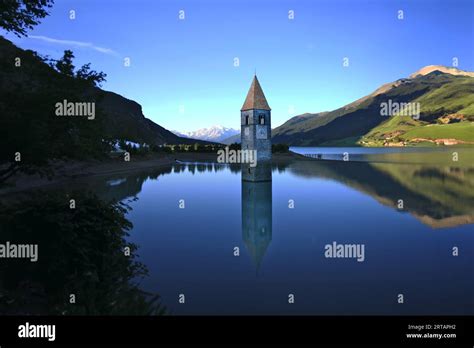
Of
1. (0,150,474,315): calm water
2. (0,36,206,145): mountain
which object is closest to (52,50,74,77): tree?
(0,36,206,145): mountain

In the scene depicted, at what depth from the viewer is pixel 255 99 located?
5588 centimetres

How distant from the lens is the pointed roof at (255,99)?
183 ft

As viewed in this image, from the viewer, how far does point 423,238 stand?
64.4ft

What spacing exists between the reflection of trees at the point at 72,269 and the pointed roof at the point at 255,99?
3581 cm

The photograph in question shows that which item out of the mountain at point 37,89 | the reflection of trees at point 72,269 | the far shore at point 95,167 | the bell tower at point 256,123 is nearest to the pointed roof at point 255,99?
the bell tower at point 256,123

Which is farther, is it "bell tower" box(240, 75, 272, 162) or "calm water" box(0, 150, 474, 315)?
"bell tower" box(240, 75, 272, 162)

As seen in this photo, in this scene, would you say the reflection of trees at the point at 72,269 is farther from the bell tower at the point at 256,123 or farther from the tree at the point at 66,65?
the bell tower at the point at 256,123

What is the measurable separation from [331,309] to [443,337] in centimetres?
328

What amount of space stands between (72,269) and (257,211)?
18.1 metres

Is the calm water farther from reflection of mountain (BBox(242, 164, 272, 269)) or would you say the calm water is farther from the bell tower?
the bell tower

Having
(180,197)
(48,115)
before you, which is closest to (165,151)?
(180,197)

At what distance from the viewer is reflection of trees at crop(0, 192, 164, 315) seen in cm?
1142

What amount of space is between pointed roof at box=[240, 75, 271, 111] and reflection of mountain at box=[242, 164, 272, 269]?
34.1 ft

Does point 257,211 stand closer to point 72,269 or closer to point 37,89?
point 72,269
